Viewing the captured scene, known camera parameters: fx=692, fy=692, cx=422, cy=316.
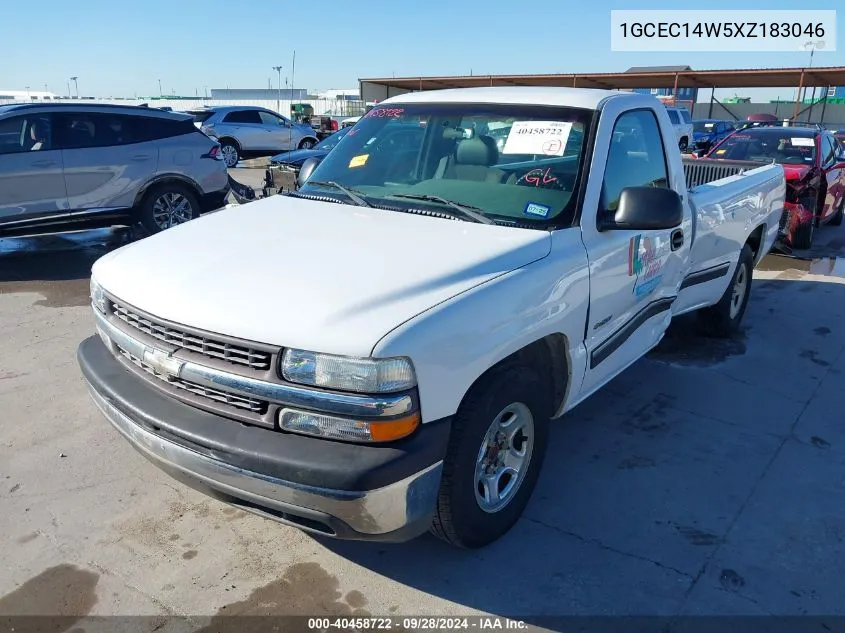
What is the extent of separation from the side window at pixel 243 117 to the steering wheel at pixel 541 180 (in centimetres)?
1810

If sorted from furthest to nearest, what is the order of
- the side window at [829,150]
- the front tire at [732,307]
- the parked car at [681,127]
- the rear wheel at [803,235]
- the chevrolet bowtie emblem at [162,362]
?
the parked car at [681,127], the side window at [829,150], the rear wheel at [803,235], the front tire at [732,307], the chevrolet bowtie emblem at [162,362]

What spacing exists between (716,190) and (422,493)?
3791 millimetres

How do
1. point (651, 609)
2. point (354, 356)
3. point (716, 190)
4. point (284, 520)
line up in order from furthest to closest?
point (716, 190), point (651, 609), point (284, 520), point (354, 356)

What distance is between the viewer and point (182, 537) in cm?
311

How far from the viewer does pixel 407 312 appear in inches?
94.6

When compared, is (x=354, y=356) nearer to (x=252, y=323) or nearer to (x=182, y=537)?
(x=252, y=323)

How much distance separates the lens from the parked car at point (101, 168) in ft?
24.9

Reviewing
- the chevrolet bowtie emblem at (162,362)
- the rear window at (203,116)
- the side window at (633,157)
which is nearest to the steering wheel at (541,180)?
the side window at (633,157)

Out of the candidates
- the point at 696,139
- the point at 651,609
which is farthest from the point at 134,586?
the point at 696,139

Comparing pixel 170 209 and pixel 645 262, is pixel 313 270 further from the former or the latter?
pixel 170 209

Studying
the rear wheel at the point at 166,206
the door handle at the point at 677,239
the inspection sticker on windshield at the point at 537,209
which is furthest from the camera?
the rear wheel at the point at 166,206

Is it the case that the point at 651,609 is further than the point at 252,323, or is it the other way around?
the point at 651,609

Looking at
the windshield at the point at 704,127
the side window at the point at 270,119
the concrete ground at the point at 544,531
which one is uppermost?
the side window at the point at 270,119

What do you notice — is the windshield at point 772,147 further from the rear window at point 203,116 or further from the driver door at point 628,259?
the rear window at point 203,116
